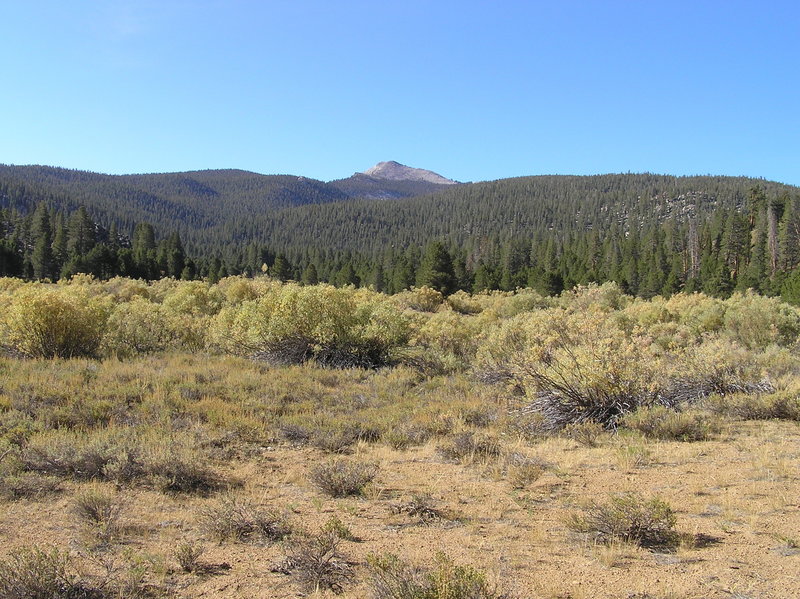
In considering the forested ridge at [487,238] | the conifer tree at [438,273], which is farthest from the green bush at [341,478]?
the conifer tree at [438,273]

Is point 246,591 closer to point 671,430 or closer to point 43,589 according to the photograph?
point 43,589

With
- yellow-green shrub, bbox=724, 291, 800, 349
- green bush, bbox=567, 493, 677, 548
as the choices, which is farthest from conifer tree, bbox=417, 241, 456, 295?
green bush, bbox=567, 493, 677, 548

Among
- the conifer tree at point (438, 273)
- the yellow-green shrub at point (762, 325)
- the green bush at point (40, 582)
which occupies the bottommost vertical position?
the green bush at point (40, 582)

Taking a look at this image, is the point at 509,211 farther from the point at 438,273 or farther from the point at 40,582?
the point at 40,582

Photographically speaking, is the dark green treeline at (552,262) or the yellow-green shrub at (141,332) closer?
the yellow-green shrub at (141,332)

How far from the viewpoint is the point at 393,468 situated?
6273 mm

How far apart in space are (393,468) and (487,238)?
318ft

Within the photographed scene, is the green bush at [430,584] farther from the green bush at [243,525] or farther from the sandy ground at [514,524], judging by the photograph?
the green bush at [243,525]

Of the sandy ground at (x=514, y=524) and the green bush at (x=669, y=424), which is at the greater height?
the green bush at (x=669, y=424)

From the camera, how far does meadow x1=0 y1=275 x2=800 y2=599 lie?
3.78 m

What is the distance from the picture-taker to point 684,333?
17.8 meters

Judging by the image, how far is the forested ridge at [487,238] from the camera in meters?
58.7

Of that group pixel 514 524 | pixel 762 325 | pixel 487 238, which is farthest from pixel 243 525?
pixel 487 238

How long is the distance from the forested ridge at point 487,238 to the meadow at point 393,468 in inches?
1348
